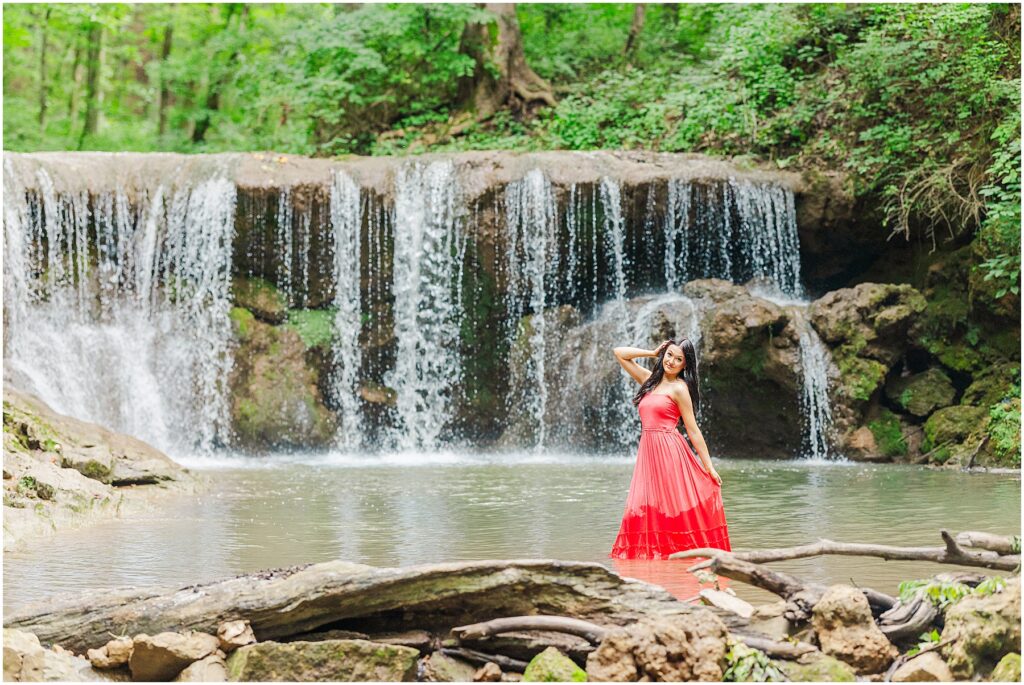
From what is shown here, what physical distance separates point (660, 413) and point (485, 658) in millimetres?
2810

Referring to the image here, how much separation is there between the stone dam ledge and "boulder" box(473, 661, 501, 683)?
524 inches

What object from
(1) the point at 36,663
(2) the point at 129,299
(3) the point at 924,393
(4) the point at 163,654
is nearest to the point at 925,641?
(4) the point at 163,654

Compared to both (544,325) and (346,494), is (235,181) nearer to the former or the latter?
(544,325)

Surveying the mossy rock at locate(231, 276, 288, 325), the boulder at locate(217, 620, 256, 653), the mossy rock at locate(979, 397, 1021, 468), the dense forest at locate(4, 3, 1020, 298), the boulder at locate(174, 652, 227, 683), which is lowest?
the boulder at locate(174, 652, 227, 683)

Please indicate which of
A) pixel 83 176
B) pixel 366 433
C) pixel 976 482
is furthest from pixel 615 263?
pixel 83 176

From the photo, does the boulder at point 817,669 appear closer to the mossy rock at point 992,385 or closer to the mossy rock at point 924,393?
the mossy rock at point 992,385

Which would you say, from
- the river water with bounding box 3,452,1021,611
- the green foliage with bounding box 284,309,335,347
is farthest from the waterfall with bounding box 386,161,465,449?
the river water with bounding box 3,452,1021,611

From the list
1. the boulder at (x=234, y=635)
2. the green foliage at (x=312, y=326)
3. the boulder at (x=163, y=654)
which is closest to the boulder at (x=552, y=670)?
the boulder at (x=234, y=635)

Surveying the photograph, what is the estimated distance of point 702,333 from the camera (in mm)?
15852

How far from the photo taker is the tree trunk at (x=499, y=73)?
873 inches

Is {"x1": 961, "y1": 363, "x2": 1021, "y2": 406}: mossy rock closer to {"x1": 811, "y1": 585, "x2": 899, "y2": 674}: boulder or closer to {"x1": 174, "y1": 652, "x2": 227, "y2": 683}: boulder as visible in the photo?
{"x1": 811, "y1": 585, "x2": 899, "y2": 674}: boulder

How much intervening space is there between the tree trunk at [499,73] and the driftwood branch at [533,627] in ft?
60.0

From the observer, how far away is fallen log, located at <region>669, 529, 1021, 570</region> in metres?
4.97

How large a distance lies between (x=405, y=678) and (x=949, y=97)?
14.7 m
